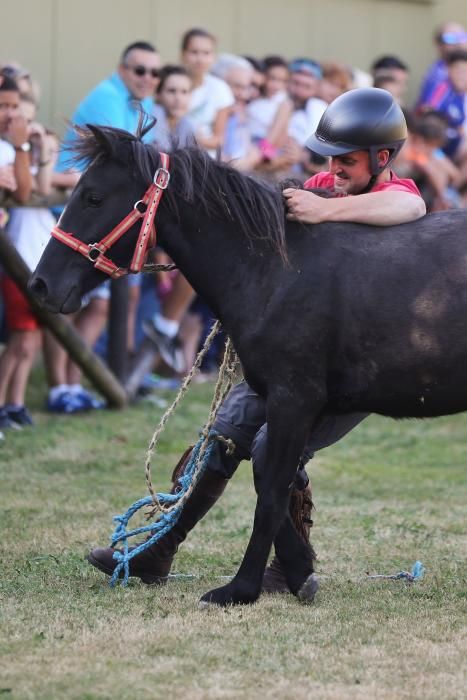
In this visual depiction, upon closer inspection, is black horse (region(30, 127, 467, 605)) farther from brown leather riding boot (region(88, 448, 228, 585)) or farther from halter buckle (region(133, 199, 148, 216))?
brown leather riding boot (region(88, 448, 228, 585))

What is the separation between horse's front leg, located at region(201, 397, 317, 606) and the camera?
16.2 ft

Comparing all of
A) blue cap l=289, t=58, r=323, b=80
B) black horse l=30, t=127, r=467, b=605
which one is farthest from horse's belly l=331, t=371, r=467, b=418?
blue cap l=289, t=58, r=323, b=80

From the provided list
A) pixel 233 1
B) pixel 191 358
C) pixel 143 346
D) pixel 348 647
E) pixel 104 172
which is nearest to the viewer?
pixel 348 647

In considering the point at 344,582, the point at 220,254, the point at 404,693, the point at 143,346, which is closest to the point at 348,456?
the point at 143,346

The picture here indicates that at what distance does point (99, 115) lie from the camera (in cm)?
943

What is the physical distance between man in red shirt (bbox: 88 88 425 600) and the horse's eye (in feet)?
2.45

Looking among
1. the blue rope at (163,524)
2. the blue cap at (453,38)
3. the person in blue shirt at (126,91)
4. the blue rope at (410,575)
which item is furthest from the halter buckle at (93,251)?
the blue cap at (453,38)

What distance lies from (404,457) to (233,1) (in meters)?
6.19

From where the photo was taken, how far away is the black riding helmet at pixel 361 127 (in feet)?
16.8

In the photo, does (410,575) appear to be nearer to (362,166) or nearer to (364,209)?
(364,209)

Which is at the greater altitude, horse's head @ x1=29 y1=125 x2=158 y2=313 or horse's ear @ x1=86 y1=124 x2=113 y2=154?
horse's ear @ x1=86 y1=124 x2=113 y2=154

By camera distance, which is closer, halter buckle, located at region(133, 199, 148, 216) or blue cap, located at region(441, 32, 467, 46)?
halter buckle, located at region(133, 199, 148, 216)

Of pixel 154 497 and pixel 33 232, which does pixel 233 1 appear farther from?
pixel 154 497

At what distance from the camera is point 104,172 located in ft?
16.5
